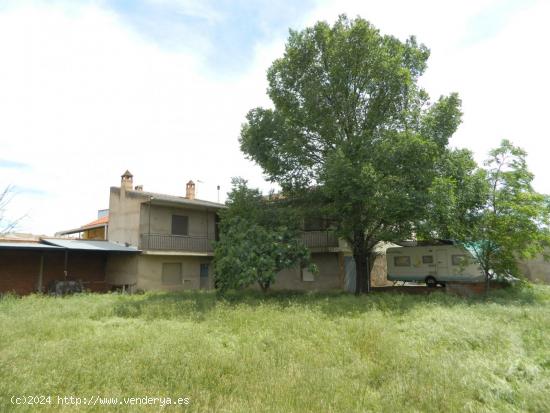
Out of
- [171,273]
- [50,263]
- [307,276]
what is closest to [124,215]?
[171,273]

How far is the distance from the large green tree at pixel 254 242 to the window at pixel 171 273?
7214 millimetres

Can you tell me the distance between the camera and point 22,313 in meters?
13.6

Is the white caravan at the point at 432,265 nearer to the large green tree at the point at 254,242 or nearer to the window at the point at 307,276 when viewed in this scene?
the window at the point at 307,276

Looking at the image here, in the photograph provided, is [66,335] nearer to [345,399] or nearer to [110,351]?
[110,351]

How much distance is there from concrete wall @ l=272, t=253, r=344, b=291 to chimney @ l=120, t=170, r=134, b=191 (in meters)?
11.7

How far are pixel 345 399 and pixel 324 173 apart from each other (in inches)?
480

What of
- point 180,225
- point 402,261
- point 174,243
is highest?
point 180,225

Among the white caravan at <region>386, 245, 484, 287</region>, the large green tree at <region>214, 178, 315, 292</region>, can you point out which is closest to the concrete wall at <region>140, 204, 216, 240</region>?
the large green tree at <region>214, 178, 315, 292</region>

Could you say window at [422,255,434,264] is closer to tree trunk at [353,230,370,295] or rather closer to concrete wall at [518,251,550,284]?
tree trunk at [353,230,370,295]

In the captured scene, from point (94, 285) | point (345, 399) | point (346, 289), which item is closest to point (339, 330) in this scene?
point (345, 399)

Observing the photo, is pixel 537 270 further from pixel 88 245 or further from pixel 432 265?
pixel 88 245

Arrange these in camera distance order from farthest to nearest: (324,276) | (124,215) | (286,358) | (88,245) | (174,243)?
(124,215) → (174,243) → (324,276) → (88,245) → (286,358)

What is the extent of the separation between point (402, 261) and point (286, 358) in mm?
16851

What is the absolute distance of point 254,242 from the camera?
1739 centimetres
